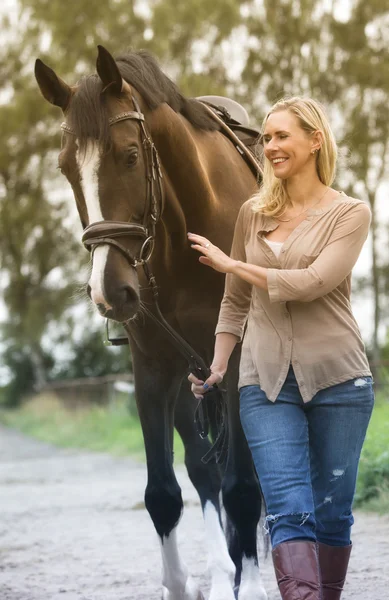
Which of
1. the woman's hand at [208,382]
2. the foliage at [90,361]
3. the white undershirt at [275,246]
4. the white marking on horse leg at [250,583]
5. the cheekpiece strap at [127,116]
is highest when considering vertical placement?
the foliage at [90,361]

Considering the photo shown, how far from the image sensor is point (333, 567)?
3814 millimetres

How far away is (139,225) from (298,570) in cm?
160

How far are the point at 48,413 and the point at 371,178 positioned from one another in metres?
12.2

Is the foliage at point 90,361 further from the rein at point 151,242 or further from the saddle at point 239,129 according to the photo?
the rein at point 151,242

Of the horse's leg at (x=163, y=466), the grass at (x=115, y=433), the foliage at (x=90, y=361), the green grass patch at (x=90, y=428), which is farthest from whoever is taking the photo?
the foliage at (x=90, y=361)

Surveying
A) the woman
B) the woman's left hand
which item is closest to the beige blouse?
the woman

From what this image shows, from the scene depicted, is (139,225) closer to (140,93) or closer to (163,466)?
(140,93)

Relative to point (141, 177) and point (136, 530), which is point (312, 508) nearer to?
point (141, 177)

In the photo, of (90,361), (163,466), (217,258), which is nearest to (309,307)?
(217,258)

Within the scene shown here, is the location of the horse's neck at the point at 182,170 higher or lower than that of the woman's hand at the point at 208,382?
higher

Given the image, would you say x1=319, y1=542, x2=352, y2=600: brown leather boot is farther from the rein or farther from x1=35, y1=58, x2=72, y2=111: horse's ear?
x1=35, y1=58, x2=72, y2=111: horse's ear

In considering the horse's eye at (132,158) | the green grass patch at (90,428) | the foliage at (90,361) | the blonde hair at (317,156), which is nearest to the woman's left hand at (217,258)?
the blonde hair at (317,156)

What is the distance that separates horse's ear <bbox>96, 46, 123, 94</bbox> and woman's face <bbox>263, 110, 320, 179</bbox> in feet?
3.18

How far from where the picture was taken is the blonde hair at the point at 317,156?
367 centimetres
